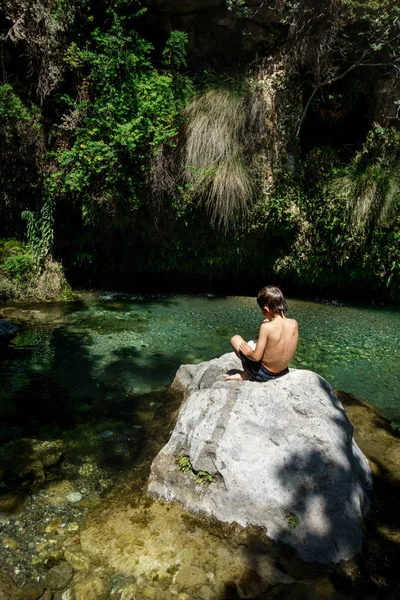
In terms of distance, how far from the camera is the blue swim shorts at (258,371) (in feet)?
11.5

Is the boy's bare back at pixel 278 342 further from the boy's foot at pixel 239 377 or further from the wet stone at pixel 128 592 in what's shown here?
the wet stone at pixel 128 592

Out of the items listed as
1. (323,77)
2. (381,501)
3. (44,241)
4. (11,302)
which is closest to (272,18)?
(323,77)

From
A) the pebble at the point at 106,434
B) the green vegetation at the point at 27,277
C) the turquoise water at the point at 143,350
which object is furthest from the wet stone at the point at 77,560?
the green vegetation at the point at 27,277

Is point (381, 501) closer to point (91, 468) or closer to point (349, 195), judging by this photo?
point (91, 468)

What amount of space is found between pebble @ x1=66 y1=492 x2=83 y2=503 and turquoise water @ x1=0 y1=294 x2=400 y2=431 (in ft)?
3.20

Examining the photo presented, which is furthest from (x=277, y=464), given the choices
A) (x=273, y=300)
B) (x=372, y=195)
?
(x=372, y=195)

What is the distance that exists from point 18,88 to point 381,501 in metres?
9.59

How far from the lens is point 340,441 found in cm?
295

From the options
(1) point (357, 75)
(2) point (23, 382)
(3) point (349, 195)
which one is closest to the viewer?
(2) point (23, 382)

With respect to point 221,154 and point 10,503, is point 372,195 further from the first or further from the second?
point 10,503

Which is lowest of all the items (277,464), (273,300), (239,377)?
(277,464)

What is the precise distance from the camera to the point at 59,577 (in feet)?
7.84

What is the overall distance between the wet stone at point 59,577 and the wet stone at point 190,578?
61cm

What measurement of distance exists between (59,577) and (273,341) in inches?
82.6
